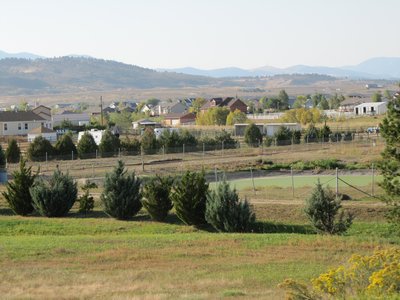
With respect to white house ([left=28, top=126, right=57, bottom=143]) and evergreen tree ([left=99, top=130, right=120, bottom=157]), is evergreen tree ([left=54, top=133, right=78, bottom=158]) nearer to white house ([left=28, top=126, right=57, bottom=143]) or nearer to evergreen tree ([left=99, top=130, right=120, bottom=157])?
evergreen tree ([left=99, top=130, right=120, bottom=157])

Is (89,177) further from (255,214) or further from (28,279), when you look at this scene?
(28,279)

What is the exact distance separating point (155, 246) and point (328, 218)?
7.05 meters

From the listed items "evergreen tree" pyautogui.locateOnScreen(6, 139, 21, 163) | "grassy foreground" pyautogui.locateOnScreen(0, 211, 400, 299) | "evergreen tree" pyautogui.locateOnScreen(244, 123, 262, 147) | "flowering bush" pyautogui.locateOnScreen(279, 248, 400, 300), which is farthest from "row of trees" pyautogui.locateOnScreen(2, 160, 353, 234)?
"evergreen tree" pyautogui.locateOnScreen(244, 123, 262, 147)

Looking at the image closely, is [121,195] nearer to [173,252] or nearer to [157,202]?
[157,202]

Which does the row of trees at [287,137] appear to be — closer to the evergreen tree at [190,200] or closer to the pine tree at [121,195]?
the pine tree at [121,195]

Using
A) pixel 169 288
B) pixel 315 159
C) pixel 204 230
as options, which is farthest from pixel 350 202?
pixel 315 159

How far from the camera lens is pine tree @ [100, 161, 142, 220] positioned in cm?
3216

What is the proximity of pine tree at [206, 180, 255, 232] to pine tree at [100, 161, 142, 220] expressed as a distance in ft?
15.2

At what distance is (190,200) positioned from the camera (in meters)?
30.2

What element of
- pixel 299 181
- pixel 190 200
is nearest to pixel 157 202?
pixel 190 200

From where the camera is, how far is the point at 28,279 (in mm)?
18500

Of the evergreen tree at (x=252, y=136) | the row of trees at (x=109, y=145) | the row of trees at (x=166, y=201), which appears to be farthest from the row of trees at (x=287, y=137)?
the row of trees at (x=166, y=201)

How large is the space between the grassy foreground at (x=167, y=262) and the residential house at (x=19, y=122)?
203ft

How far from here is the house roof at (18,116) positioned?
89125 millimetres
